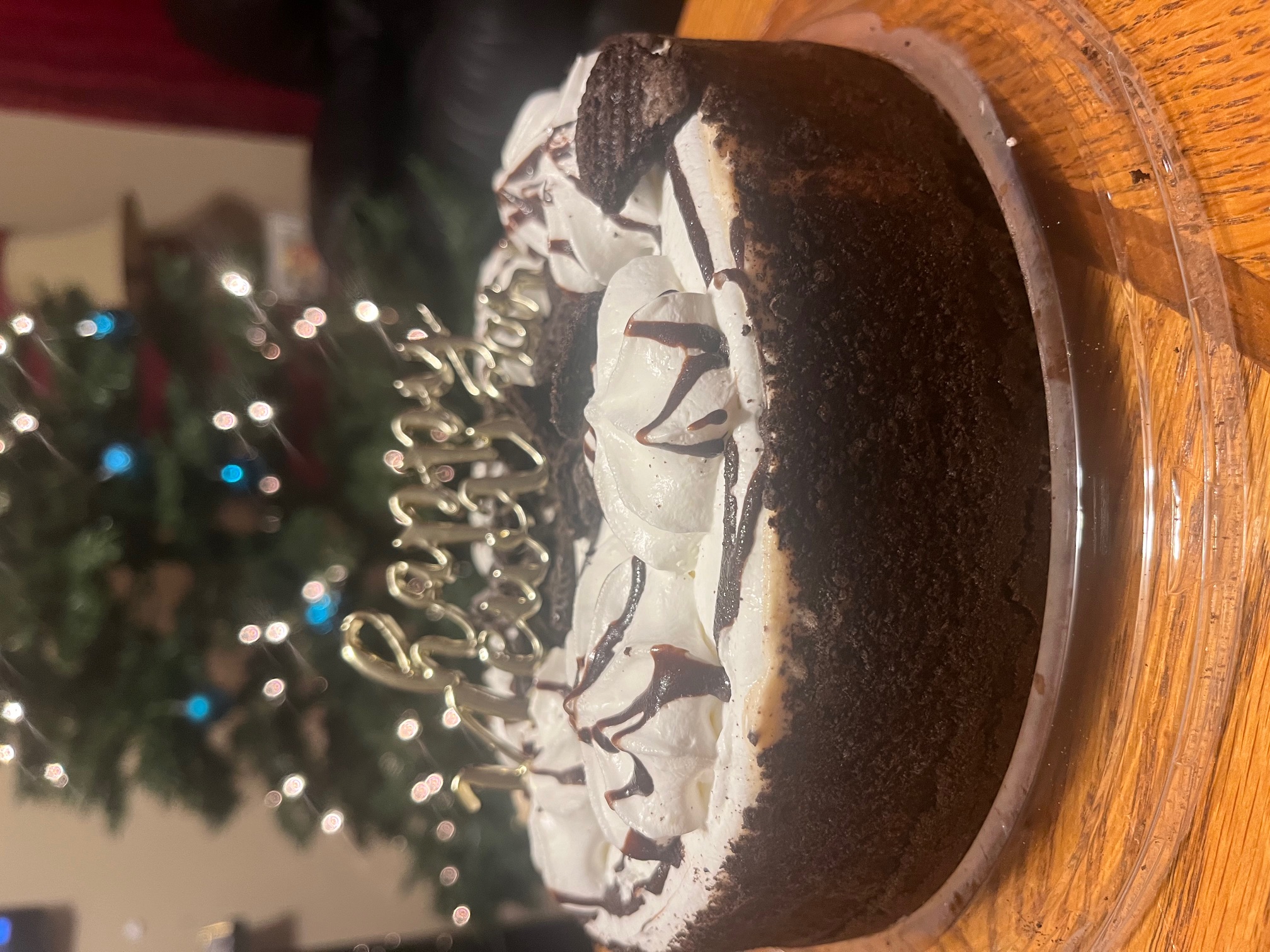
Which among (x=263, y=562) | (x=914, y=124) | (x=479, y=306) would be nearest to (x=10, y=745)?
(x=263, y=562)

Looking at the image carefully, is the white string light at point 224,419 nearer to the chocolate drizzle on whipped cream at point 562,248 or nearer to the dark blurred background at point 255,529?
the dark blurred background at point 255,529

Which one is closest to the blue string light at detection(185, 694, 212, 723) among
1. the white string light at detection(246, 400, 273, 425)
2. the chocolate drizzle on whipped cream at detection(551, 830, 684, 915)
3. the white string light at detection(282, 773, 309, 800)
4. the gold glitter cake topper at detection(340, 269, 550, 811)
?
the white string light at detection(282, 773, 309, 800)

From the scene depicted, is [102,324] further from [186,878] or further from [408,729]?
[186,878]

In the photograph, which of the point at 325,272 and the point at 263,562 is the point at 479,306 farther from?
the point at 325,272

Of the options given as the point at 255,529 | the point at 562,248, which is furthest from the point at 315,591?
the point at 562,248

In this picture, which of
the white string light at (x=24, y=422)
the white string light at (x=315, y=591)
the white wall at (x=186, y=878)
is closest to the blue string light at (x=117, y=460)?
the white string light at (x=24, y=422)

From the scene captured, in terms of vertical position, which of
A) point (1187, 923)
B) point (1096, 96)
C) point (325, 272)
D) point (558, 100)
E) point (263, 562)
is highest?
point (325, 272)

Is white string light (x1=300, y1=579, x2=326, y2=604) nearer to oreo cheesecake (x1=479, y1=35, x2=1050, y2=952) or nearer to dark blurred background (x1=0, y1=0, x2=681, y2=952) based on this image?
dark blurred background (x1=0, y1=0, x2=681, y2=952)
